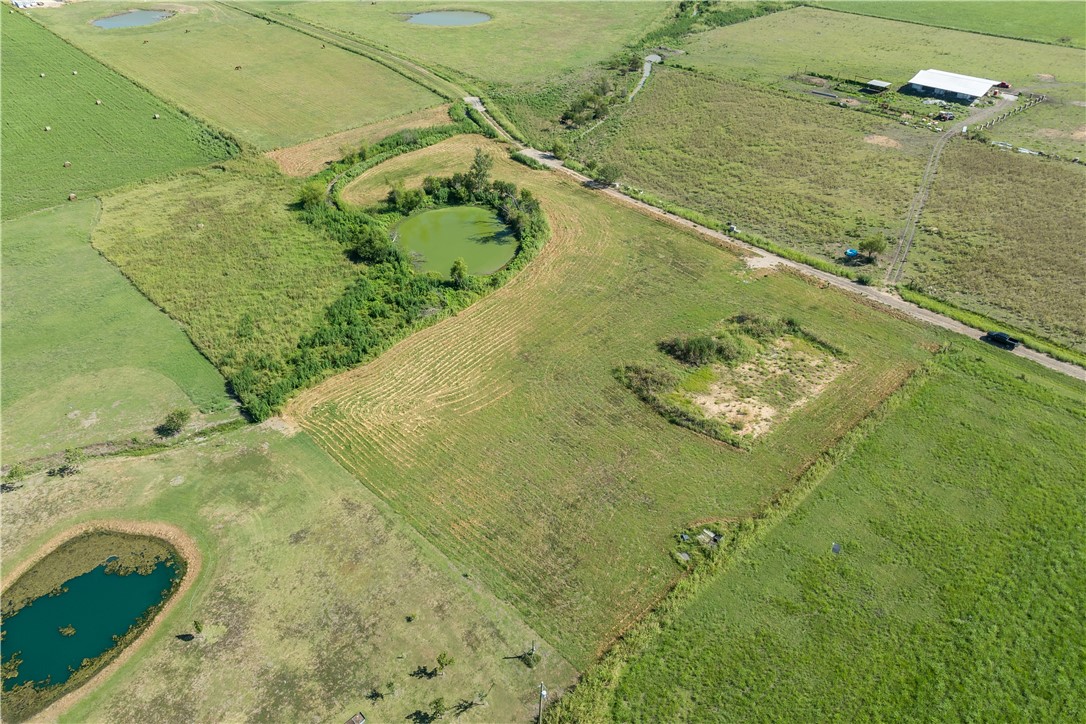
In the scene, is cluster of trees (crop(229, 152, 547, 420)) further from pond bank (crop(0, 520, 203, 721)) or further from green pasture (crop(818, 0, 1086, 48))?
green pasture (crop(818, 0, 1086, 48))

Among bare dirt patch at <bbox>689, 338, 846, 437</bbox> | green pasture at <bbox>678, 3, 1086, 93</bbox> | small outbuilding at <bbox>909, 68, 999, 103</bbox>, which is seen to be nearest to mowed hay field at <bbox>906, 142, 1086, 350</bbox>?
bare dirt patch at <bbox>689, 338, 846, 437</bbox>

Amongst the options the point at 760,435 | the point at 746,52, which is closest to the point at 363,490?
the point at 760,435

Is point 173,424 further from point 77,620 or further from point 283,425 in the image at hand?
point 77,620

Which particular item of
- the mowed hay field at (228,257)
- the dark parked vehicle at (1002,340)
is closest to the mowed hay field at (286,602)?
the mowed hay field at (228,257)

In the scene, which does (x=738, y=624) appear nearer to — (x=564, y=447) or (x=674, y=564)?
(x=674, y=564)

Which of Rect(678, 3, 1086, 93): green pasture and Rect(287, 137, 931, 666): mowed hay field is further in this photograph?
Rect(678, 3, 1086, 93): green pasture

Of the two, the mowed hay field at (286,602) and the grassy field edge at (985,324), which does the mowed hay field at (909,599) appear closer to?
the grassy field edge at (985,324)

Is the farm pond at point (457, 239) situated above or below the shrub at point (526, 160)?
below
